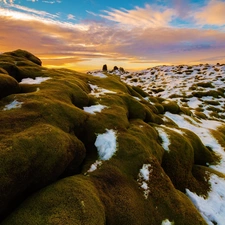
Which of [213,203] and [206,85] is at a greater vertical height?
[213,203]

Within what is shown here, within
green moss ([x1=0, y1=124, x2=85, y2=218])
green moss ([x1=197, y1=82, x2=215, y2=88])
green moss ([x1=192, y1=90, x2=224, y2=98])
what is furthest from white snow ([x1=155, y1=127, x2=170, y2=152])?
green moss ([x1=197, y1=82, x2=215, y2=88])

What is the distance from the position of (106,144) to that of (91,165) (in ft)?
9.34

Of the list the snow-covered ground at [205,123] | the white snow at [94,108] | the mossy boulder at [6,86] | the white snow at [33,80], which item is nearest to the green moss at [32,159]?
the snow-covered ground at [205,123]

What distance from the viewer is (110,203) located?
1241 centimetres

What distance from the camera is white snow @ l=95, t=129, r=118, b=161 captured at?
16.2 metres

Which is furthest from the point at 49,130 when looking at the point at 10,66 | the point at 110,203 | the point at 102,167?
the point at 10,66

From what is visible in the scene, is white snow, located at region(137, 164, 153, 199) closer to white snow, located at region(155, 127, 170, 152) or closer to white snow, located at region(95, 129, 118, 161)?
white snow, located at region(95, 129, 118, 161)

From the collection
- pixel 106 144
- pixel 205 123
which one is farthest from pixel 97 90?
pixel 205 123

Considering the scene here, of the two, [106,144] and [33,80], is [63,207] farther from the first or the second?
[33,80]

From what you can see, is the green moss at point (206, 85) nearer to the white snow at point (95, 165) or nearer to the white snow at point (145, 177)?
the white snow at point (145, 177)

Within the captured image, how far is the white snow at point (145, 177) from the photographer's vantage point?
577 inches

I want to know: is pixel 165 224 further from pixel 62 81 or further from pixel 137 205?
pixel 62 81

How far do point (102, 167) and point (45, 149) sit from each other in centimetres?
426

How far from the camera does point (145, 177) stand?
1542cm
